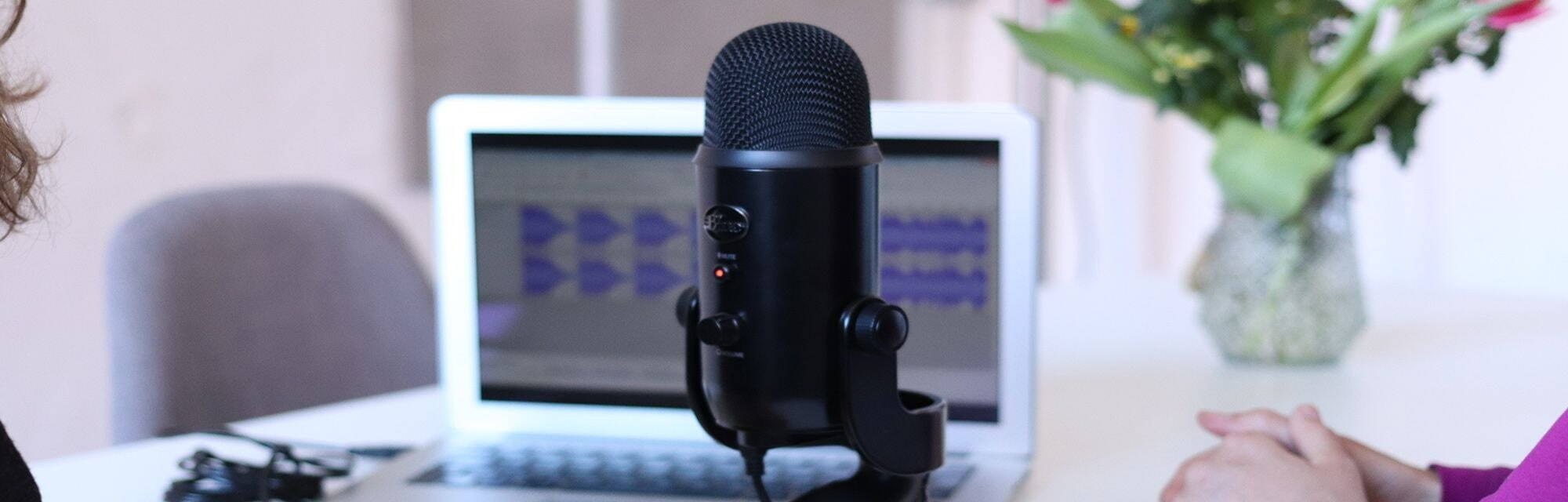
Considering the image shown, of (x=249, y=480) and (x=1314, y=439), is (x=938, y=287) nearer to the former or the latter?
(x=1314, y=439)

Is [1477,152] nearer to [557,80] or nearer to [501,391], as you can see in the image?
[557,80]

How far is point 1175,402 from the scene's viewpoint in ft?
3.95

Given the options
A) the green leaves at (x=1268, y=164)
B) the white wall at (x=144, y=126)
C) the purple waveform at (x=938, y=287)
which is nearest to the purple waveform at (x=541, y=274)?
the purple waveform at (x=938, y=287)

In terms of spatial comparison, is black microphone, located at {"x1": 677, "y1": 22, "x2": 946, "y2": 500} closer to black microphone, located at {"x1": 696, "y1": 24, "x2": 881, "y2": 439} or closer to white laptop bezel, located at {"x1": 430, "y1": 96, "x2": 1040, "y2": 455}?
black microphone, located at {"x1": 696, "y1": 24, "x2": 881, "y2": 439}


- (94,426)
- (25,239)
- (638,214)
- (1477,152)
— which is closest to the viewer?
(638,214)

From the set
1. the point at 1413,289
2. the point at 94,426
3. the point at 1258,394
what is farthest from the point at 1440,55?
the point at 94,426

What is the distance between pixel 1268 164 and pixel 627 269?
577mm

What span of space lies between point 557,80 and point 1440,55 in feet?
5.56

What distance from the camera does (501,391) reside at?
1069mm

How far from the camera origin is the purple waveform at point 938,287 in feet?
3.33

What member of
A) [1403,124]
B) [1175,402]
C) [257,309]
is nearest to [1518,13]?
[1403,124]

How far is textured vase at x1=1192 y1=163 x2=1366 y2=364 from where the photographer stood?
1.32 meters

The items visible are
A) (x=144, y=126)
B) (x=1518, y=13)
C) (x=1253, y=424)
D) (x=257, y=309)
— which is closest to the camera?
(x=1253, y=424)

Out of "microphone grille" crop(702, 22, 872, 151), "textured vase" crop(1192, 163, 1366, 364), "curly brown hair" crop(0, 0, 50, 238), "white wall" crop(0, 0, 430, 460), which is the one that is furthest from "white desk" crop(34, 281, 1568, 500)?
"white wall" crop(0, 0, 430, 460)
